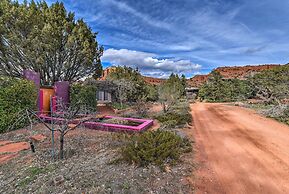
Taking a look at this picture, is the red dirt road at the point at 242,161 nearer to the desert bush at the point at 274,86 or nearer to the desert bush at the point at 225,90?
the desert bush at the point at 274,86

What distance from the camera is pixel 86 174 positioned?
4.23 meters

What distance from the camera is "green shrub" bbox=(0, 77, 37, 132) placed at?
27.5 ft

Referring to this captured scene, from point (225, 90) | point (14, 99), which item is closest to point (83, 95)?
point (14, 99)

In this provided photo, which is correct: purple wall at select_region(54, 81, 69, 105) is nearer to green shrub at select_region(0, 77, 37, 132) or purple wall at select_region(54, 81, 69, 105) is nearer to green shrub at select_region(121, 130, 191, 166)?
green shrub at select_region(0, 77, 37, 132)

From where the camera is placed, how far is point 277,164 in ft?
16.0

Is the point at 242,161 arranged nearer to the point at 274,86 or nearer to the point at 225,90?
the point at 274,86

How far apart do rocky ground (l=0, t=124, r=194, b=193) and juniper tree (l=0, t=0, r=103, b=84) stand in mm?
9471

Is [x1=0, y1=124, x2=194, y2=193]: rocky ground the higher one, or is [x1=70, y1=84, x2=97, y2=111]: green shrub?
[x1=70, y1=84, x2=97, y2=111]: green shrub

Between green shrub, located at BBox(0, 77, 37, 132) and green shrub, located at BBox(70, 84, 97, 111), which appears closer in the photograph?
green shrub, located at BBox(0, 77, 37, 132)

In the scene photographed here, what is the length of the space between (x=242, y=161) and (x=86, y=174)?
13.9ft

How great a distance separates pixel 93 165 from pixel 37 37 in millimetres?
11381

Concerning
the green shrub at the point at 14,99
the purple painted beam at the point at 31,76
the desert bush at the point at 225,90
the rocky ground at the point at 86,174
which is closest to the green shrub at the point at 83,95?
the purple painted beam at the point at 31,76

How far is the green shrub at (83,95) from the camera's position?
42.4ft

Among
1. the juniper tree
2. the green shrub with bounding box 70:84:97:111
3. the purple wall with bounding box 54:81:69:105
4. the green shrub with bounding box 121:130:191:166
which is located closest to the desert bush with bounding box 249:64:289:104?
the green shrub with bounding box 121:130:191:166
